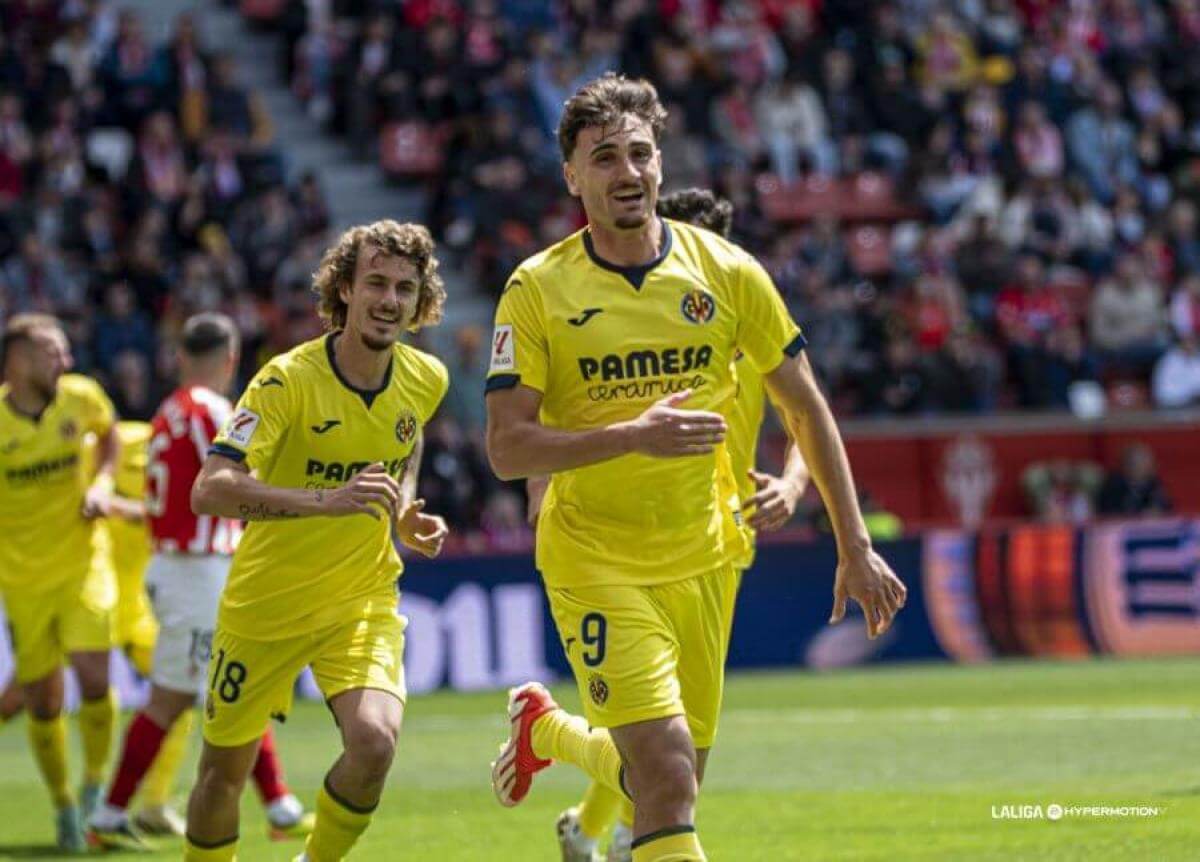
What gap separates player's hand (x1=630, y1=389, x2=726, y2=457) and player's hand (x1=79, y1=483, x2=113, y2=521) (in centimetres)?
561

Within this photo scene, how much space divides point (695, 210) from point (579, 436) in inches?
116

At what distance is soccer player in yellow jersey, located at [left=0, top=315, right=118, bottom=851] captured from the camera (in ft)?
39.1

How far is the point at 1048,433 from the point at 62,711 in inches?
556

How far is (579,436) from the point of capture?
7.21 meters

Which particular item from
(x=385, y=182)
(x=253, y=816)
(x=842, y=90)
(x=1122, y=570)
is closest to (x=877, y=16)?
(x=842, y=90)

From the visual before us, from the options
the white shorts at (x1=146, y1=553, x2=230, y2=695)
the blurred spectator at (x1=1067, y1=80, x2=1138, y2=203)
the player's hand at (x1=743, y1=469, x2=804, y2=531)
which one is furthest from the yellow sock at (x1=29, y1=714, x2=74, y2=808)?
the blurred spectator at (x1=1067, y1=80, x2=1138, y2=203)

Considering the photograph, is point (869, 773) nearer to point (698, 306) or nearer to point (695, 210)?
point (695, 210)

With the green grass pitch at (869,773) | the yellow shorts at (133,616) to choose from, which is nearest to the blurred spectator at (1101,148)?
the green grass pitch at (869,773)

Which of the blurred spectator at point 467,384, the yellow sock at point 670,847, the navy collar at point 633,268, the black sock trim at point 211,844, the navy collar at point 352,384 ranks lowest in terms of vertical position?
the blurred spectator at point 467,384

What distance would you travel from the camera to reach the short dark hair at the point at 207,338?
1145 cm

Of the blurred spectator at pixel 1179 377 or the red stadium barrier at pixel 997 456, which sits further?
the blurred spectator at pixel 1179 377

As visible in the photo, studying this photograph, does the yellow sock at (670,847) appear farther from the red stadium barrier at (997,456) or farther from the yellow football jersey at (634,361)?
the red stadium barrier at (997,456)

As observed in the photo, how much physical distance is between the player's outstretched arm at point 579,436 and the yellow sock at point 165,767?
15.9 feet

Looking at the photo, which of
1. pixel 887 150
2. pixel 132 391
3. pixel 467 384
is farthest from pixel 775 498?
pixel 887 150
